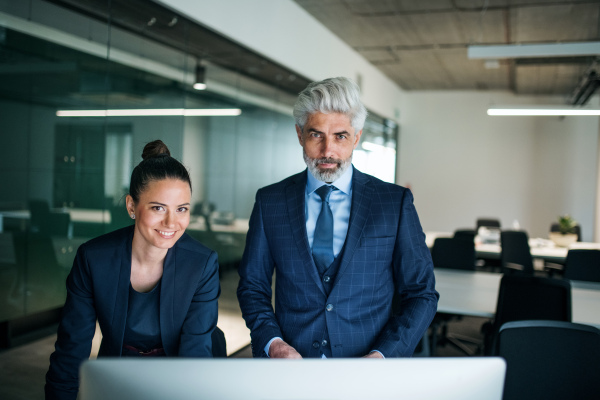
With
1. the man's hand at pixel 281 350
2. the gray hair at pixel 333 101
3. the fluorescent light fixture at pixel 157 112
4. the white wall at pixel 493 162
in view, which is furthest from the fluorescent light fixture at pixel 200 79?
the white wall at pixel 493 162

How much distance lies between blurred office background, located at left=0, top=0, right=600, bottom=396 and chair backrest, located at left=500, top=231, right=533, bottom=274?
300 cm

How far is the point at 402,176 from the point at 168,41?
32.8ft

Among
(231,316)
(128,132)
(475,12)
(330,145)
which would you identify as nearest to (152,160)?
(330,145)

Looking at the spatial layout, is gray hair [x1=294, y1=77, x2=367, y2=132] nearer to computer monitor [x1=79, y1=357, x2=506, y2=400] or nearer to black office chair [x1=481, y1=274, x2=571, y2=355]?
computer monitor [x1=79, y1=357, x2=506, y2=400]

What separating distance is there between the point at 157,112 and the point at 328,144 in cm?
304

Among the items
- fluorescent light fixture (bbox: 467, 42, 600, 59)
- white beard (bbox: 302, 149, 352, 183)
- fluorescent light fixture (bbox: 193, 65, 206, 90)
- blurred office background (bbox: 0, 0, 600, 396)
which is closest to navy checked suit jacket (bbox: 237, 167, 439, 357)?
white beard (bbox: 302, 149, 352, 183)

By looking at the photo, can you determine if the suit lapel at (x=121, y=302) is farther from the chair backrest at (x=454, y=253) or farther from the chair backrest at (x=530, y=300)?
the chair backrest at (x=454, y=253)

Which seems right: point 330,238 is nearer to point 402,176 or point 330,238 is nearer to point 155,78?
point 155,78

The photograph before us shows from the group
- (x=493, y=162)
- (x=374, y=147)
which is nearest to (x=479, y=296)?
(x=374, y=147)

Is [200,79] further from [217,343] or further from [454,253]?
[217,343]

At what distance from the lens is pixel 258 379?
0.92 meters

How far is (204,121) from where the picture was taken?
5215mm

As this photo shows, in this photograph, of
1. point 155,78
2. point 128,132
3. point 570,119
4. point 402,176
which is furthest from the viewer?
point 402,176

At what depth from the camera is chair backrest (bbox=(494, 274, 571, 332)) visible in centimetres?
380
